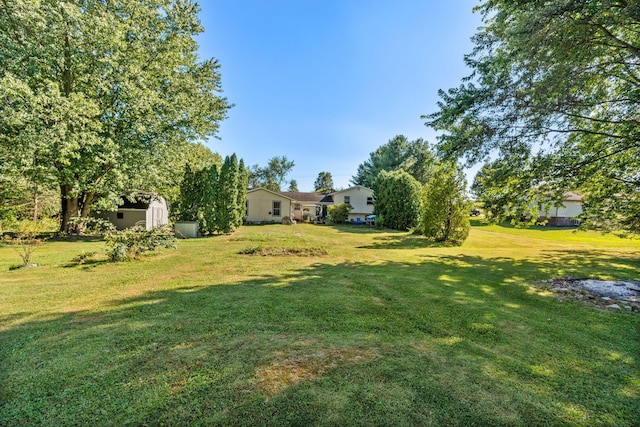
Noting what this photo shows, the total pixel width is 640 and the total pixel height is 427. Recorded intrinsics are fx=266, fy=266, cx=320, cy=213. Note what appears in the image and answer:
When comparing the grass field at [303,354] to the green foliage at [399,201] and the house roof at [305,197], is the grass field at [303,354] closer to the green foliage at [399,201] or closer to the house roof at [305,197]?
the green foliage at [399,201]

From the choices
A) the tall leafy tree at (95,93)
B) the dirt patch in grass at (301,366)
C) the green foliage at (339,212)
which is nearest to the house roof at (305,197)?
the green foliage at (339,212)

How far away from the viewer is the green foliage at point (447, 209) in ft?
49.0

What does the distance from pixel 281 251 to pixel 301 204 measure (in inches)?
1143

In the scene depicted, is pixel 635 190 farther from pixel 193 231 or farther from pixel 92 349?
pixel 193 231

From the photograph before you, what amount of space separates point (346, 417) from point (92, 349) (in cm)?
305

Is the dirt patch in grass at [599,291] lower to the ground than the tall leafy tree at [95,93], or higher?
lower

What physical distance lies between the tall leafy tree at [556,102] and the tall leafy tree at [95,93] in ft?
44.9

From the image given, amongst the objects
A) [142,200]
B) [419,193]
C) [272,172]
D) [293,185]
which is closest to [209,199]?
[142,200]

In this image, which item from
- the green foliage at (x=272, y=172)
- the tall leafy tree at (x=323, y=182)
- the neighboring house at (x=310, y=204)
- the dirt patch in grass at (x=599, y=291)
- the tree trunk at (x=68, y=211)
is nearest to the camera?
the dirt patch in grass at (x=599, y=291)

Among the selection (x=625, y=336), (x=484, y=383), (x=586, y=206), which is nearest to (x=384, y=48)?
(x=586, y=206)

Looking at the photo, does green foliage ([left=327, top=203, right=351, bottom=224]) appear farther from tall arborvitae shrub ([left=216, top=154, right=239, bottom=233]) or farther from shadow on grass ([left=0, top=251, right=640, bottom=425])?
shadow on grass ([left=0, top=251, right=640, bottom=425])

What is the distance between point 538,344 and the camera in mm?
3586

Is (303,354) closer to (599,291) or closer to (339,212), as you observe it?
(599,291)

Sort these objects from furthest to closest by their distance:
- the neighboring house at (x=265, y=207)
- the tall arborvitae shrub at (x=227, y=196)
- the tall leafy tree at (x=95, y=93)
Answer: the neighboring house at (x=265, y=207), the tall arborvitae shrub at (x=227, y=196), the tall leafy tree at (x=95, y=93)
